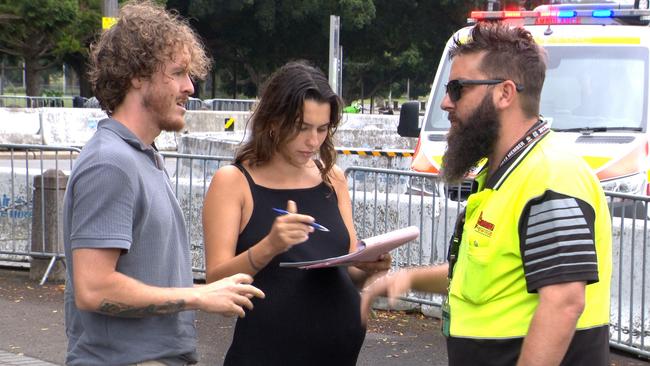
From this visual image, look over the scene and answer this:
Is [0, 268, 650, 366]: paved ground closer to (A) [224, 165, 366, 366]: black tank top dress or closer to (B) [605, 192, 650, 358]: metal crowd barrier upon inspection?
(B) [605, 192, 650, 358]: metal crowd barrier

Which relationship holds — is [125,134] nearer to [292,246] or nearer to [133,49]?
[133,49]

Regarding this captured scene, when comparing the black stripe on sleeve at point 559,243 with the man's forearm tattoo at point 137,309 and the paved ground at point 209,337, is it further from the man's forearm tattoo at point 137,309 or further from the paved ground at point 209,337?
the paved ground at point 209,337

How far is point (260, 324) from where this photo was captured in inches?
129

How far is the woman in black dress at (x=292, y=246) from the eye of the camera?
329 cm

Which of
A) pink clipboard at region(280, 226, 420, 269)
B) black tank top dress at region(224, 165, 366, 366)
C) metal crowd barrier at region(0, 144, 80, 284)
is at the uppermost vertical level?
pink clipboard at region(280, 226, 420, 269)

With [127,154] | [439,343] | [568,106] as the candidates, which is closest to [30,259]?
[439,343]

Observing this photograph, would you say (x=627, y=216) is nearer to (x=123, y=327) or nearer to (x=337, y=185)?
(x=337, y=185)

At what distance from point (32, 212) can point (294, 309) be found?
6621 mm

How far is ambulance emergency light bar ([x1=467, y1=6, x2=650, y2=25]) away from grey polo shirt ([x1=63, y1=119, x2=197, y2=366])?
6729 millimetres

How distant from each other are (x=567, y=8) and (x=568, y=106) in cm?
114

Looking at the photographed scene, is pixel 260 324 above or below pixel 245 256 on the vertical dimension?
below

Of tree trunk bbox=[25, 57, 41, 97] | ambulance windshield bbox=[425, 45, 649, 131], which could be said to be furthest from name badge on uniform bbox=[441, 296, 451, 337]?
tree trunk bbox=[25, 57, 41, 97]

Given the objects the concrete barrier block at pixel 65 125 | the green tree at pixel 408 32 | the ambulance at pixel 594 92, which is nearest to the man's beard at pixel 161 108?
the ambulance at pixel 594 92

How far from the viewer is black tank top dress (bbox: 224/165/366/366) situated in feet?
10.8
